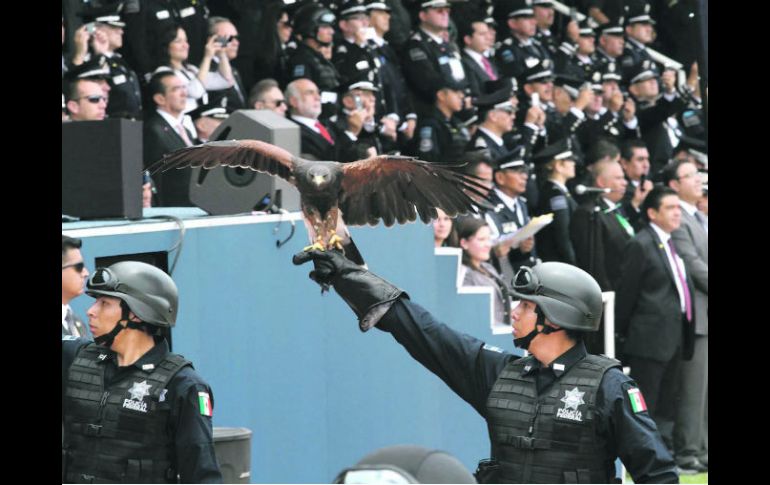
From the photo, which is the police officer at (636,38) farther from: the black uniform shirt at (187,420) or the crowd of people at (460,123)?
the black uniform shirt at (187,420)

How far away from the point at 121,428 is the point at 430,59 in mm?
8000

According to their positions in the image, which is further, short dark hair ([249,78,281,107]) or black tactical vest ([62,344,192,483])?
short dark hair ([249,78,281,107])

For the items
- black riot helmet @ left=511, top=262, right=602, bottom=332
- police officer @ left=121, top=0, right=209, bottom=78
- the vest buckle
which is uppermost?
police officer @ left=121, top=0, right=209, bottom=78

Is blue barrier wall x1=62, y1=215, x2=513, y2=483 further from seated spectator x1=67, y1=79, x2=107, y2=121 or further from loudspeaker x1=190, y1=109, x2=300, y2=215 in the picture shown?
seated spectator x1=67, y1=79, x2=107, y2=121

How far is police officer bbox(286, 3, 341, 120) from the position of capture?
11.1 meters

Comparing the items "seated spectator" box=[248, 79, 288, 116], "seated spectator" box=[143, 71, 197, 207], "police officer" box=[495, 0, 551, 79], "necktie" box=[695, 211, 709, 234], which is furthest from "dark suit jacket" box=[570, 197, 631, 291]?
"police officer" box=[495, 0, 551, 79]

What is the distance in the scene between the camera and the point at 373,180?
517 cm

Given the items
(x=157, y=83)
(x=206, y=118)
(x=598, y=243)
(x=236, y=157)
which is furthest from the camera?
(x=598, y=243)

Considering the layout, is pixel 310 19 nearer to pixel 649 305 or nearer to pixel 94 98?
pixel 649 305

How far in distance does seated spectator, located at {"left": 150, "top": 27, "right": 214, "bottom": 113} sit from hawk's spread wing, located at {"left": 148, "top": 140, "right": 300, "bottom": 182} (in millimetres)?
4474

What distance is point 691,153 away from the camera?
13.5 meters

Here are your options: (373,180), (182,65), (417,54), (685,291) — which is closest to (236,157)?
(373,180)

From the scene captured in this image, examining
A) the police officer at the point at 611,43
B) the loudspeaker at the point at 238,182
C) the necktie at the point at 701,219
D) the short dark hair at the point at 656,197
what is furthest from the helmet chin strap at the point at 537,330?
the police officer at the point at 611,43

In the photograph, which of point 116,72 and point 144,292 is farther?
point 116,72
